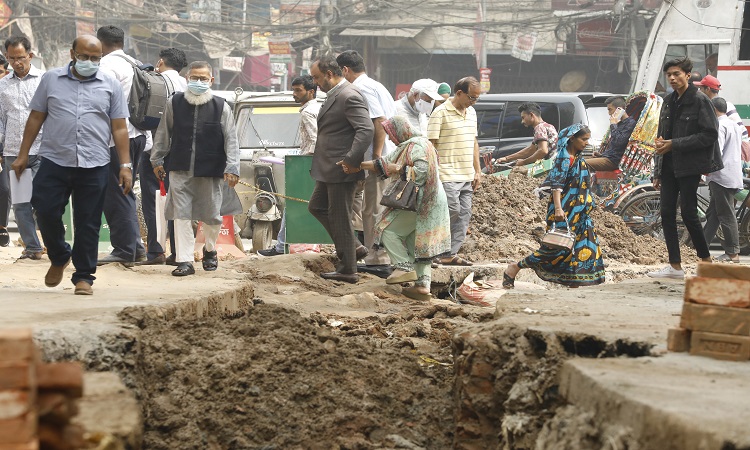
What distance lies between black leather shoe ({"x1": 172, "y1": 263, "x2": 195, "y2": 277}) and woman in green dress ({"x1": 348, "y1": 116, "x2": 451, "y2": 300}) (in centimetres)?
159

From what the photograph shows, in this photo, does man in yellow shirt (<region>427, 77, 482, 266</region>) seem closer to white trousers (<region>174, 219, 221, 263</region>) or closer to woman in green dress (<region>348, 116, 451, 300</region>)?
woman in green dress (<region>348, 116, 451, 300</region>)

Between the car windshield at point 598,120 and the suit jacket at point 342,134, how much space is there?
7.87 m

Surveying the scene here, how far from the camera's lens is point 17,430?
245cm

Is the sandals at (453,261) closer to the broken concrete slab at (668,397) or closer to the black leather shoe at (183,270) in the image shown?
the black leather shoe at (183,270)

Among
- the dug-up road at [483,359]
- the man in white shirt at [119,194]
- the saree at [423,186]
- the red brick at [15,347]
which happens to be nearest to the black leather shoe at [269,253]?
the man in white shirt at [119,194]

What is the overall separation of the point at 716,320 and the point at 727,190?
784 centimetres

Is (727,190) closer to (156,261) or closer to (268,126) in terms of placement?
(268,126)

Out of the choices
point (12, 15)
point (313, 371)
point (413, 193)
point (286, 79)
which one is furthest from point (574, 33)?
point (313, 371)

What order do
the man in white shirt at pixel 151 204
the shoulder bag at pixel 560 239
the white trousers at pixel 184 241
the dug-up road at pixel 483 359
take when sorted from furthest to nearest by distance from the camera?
the man in white shirt at pixel 151 204 < the shoulder bag at pixel 560 239 < the white trousers at pixel 184 241 < the dug-up road at pixel 483 359

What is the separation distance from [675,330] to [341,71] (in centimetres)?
561

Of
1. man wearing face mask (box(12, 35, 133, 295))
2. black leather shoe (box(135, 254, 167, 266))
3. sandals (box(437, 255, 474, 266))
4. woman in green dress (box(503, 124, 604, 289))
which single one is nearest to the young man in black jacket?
woman in green dress (box(503, 124, 604, 289))

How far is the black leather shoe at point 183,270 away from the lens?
26.9 feet

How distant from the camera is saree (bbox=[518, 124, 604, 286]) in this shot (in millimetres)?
8656

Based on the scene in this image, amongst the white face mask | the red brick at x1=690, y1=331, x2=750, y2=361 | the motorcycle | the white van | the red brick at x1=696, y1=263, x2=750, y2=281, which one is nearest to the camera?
the red brick at x1=690, y1=331, x2=750, y2=361
